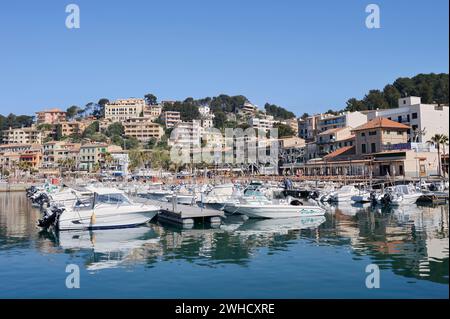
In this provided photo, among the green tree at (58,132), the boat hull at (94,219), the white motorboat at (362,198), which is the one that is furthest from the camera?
the green tree at (58,132)

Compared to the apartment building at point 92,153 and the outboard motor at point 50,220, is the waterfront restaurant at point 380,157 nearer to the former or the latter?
the outboard motor at point 50,220

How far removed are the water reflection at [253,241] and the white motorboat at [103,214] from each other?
72 cm

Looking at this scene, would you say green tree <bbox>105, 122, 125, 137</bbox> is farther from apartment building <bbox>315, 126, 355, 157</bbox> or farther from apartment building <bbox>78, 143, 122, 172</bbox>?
apartment building <bbox>315, 126, 355, 157</bbox>

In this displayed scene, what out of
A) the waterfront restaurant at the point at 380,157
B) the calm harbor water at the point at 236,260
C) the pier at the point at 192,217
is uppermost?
the waterfront restaurant at the point at 380,157

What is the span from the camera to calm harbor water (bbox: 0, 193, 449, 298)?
15328 millimetres

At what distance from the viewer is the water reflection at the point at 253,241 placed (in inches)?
774

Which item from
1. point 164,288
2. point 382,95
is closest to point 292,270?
point 164,288

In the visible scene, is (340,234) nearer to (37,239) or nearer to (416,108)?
(37,239)

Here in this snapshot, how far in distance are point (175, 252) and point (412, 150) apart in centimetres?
5341

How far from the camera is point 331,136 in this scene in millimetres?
92500

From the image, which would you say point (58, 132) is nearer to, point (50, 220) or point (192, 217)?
point (50, 220)

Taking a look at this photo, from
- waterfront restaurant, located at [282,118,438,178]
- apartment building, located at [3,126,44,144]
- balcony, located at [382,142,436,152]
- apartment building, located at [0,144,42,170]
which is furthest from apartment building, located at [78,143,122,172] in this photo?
balcony, located at [382,142,436,152]

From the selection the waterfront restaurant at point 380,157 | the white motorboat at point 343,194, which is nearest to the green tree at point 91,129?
the waterfront restaurant at point 380,157

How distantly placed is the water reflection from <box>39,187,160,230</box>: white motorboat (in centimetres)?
72
